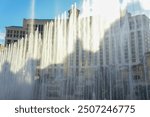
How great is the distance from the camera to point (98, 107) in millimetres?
6602

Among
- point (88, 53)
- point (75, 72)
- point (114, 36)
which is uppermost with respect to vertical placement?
point (114, 36)

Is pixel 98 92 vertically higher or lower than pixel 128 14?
lower

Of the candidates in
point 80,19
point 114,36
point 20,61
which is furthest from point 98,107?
point 20,61

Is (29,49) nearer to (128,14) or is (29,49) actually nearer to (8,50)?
(8,50)

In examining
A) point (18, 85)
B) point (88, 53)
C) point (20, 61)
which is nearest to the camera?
point (88, 53)

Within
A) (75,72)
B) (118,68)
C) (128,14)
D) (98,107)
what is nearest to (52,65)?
(75,72)

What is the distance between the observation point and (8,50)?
109 feet

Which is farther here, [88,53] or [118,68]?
[88,53]

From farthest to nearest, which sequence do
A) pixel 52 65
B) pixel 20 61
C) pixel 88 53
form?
pixel 20 61, pixel 52 65, pixel 88 53

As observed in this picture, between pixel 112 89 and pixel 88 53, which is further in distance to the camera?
pixel 88 53

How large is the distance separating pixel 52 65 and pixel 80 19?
4.90 meters

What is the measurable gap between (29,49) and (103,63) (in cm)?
905

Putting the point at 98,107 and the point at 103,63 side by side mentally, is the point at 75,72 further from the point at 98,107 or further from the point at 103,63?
the point at 98,107

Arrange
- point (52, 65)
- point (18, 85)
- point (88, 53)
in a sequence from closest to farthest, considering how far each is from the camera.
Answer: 1. point (88, 53)
2. point (52, 65)
3. point (18, 85)
